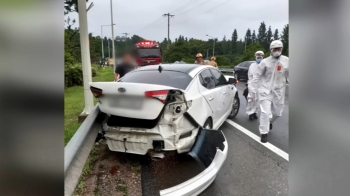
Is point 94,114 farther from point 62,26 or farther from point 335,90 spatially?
point 335,90

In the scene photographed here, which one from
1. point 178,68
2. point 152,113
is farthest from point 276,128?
point 152,113

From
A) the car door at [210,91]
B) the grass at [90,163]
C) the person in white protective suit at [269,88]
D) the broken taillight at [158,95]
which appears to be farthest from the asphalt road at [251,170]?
the grass at [90,163]

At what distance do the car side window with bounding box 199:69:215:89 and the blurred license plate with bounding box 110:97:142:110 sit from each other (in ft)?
4.81

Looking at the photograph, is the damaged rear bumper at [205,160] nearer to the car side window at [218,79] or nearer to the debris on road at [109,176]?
the debris on road at [109,176]

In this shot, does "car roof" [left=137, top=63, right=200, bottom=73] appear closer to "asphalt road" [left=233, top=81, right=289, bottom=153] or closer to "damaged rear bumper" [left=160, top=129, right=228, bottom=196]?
"damaged rear bumper" [left=160, top=129, right=228, bottom=196]

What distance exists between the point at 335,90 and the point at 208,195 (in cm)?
238

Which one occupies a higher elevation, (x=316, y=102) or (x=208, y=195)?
(x=316, y=102)

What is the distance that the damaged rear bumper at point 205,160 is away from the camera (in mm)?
2482

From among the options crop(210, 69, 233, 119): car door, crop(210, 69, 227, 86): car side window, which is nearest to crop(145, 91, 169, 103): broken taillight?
crop(210, 69, 233, 119): car door

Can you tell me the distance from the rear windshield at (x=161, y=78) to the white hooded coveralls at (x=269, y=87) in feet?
5.21

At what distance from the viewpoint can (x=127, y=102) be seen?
3.02m

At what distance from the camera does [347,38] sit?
2.13ft

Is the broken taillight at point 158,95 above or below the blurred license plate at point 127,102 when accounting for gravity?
above

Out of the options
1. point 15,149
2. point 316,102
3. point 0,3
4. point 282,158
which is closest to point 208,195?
point 282,158
